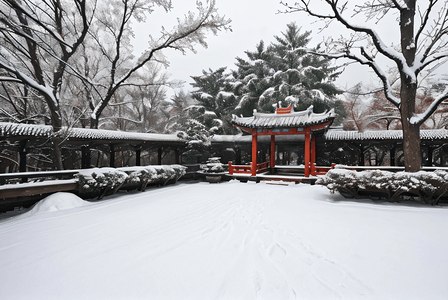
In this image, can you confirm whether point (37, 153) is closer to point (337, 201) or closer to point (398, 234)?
point (337, 201)

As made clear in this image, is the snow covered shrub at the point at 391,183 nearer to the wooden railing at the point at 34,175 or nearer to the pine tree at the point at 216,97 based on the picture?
the wooden railing at the point at 34,175

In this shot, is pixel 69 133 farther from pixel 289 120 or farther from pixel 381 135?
pixel 381 135

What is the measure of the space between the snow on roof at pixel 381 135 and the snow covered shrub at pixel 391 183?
21.4 ft

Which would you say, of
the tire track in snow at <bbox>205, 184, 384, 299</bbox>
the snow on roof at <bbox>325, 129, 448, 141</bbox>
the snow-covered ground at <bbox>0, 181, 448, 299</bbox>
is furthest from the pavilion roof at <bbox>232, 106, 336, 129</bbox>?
the tire track in snow at <bbox>205, 184, 384, 299</bbox>

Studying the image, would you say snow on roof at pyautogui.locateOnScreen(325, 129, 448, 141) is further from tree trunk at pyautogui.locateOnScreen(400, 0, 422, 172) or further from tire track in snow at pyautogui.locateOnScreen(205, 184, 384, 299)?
tire track in snow at pyautogui.locateOnScreen(205, 184, 384, 299)

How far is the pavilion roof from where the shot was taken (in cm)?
1024

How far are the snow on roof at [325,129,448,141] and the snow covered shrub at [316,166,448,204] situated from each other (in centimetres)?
652

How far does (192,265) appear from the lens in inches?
109

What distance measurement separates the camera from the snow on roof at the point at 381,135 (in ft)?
36.1

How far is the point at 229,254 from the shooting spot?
308cm

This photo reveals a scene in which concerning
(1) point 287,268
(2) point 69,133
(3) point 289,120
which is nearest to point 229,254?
(1) point 287,268

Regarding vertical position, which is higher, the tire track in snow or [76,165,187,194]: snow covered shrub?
[76,165,187,194]: snow covered shrub

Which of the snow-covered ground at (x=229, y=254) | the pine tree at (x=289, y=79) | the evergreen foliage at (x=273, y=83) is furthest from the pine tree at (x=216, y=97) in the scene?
the snow-covered ground at (x=229, y=254)

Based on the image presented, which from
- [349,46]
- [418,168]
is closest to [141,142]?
[349,46]
